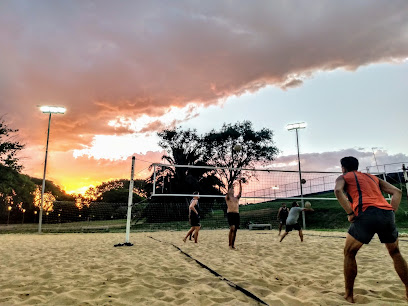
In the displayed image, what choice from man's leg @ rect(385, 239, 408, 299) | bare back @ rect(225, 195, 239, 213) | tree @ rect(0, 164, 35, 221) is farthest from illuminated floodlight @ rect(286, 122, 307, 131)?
tree @ rect(0, 164, 35, 221)

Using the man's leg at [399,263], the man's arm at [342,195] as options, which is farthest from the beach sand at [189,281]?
the man's arm at [342,195]

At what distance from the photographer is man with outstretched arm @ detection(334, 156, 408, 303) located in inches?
112

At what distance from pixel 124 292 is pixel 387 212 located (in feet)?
10.5

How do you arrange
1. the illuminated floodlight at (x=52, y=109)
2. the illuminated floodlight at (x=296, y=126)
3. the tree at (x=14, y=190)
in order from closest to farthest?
1. the illuminated floodlight at (x=52, y=109)
2. the illuminated floodlight at (x=296, y=126)
3. the tree at (x=14, y=190)

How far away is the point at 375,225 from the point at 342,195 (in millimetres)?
430

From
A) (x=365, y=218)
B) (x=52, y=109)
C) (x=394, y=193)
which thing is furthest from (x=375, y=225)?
(x=52, y=109)

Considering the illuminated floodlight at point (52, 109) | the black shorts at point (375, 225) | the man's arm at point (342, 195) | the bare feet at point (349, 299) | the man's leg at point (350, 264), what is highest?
the illuminated floodlight at point (52, 109)

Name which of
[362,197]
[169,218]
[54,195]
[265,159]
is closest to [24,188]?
[54,195]

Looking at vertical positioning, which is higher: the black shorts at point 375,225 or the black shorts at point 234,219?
the black shorts at point 375,225

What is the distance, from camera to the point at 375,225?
9.30ft

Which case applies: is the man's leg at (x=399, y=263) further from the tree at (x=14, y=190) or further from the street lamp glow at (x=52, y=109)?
the tree at (x=14, y=190)

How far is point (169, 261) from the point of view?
207 inches

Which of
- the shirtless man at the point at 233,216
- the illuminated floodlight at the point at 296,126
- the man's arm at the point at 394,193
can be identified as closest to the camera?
the man's arm at the point at 394,193

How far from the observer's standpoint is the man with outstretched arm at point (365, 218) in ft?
9.34
